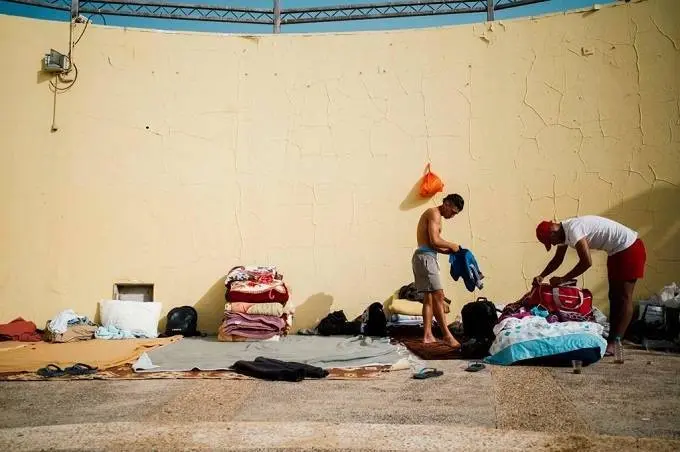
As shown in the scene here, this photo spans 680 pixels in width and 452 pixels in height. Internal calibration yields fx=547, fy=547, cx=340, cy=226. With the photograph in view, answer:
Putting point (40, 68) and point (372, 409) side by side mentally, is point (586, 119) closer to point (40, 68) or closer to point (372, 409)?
point (372, 409)

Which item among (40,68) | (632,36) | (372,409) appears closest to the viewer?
(372,409)

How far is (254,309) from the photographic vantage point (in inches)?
239

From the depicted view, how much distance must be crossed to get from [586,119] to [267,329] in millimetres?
4513

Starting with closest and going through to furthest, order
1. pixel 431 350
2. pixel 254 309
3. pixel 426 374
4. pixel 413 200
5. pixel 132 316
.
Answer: pixel 426 374 → pixel 431 350 → pixel 254 309 → pixel 132 316 → pixel 413 200

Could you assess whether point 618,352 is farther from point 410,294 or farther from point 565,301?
point 410,294

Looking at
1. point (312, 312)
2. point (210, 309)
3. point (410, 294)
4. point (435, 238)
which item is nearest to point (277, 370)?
point (435, 238)

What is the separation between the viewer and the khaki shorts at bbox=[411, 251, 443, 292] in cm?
548

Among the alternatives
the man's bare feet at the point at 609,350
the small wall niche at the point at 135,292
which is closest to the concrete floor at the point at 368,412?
the man's bare feet at the point at 609,350

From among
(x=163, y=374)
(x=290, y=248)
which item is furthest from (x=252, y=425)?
(x=290, y=248)

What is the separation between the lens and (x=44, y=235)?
6.81 metres

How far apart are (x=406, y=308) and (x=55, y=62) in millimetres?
5303

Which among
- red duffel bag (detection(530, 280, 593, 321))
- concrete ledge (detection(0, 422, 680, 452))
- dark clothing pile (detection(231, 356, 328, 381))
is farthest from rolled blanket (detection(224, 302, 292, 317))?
concrete ledge (detection(0, 422, 680, 452))

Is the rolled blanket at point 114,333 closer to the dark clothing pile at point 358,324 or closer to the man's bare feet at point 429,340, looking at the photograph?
the dark clothing pile at point 358,324

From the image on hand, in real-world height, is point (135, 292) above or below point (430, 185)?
below
